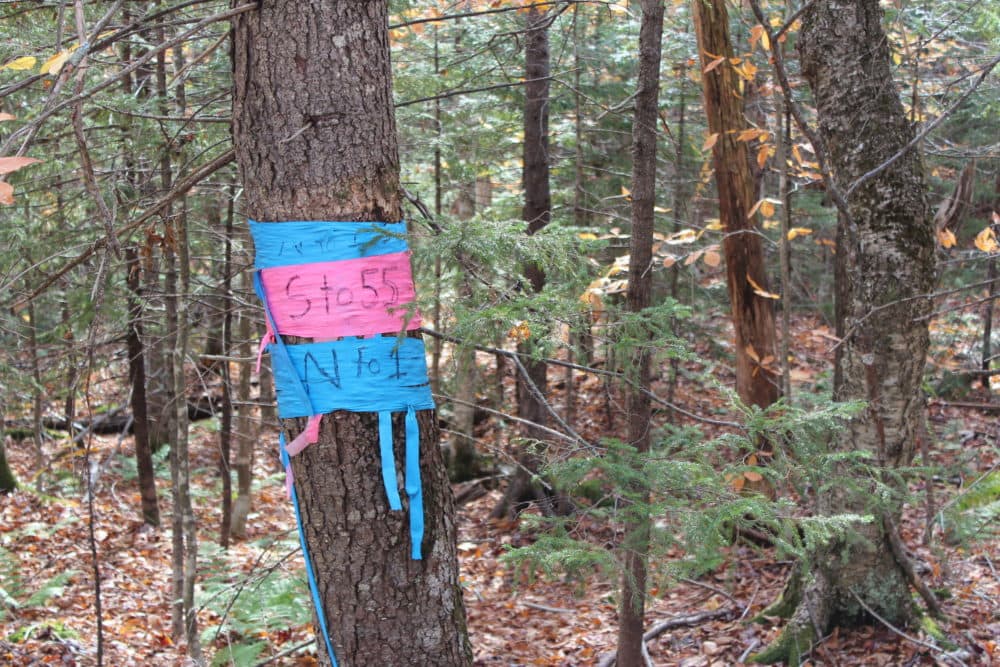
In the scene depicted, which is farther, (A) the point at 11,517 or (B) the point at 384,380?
(A) the point at 11,517

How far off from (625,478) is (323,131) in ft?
5.03

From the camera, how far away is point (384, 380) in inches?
94.3

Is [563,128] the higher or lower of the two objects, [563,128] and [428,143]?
the higher

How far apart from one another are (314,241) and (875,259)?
3394 mm

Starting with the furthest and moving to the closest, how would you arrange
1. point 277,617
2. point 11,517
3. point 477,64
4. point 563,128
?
point 563,128 → point 477,64 → point 11,517 → point 277,617

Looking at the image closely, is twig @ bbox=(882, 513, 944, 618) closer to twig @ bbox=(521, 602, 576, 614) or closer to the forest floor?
the forest floor

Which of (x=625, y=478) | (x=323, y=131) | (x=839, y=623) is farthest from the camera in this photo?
(x=839, y=623)

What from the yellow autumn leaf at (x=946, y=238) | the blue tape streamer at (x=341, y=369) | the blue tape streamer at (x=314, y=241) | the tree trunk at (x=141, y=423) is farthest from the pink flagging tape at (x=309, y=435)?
the tree trunk at (x=141, y=423)

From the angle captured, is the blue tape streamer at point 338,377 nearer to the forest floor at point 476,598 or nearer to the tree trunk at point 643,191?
the forest floor at point 476,598

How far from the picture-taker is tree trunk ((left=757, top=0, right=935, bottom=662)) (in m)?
4.32

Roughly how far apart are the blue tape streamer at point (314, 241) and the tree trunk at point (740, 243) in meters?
4.82

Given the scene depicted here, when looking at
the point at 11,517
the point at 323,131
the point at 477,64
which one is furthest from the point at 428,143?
the point at 11,517

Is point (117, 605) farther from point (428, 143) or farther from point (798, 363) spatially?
point (798, 363)

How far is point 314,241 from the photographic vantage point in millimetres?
2342
